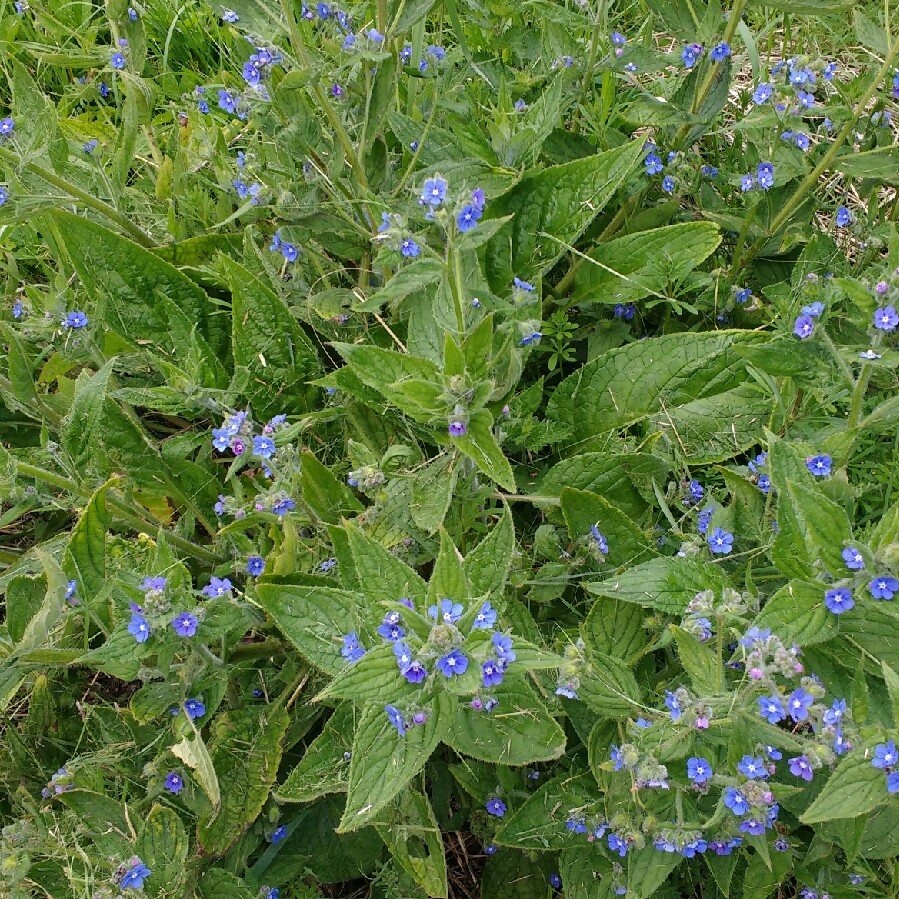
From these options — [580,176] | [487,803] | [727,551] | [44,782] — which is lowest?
[44,782]

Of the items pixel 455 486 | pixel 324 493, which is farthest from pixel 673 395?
pixel 324 493

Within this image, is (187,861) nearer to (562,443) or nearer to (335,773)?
(335,773)

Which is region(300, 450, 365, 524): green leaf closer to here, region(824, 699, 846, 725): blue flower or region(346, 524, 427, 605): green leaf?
region(346, 524, 427, 605): green leaf

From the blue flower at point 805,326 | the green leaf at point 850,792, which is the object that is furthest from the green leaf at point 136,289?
the green leaf at point 850,792

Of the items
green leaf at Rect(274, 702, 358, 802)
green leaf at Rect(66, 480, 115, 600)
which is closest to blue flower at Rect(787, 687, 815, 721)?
green leaf at Rect(274, 702, 358, 802)

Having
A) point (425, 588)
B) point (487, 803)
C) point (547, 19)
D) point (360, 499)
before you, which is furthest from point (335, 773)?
point (547, 19)

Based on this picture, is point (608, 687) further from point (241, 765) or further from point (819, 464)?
point (241, 765)
